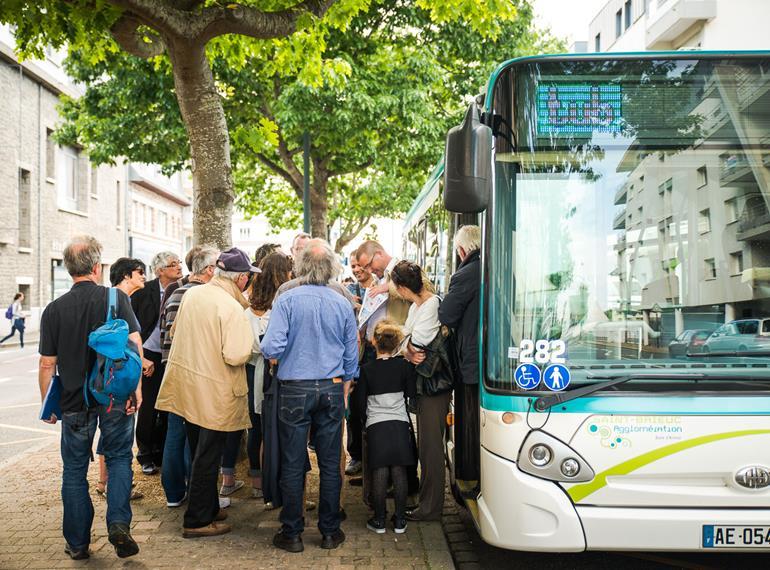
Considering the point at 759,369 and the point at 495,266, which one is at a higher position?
the point at 495,266

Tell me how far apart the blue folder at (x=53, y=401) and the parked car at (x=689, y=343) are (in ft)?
11.7

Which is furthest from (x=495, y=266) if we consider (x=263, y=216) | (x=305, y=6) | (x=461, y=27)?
(x=263, y=216)

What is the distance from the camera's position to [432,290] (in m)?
6.21

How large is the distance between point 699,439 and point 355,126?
1382 centimetres

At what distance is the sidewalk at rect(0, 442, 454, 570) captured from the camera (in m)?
5.02

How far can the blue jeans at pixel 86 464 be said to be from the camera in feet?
16.5

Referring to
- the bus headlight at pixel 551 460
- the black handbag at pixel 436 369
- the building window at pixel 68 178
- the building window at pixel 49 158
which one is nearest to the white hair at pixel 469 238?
the black handbag at pixel 436 369

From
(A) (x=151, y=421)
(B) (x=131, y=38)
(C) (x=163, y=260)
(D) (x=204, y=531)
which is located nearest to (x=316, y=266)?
(D) (x=204, y=531)

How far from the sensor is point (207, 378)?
17.8 ft

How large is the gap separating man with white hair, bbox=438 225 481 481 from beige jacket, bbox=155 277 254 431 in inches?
53.7

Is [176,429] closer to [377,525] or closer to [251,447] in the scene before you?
[251,447]

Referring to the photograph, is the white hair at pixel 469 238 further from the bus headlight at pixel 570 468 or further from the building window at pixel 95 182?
the building window at pixel 95 182

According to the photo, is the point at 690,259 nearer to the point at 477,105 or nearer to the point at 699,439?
the point at 699,439

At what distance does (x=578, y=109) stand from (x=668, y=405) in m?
1.65
